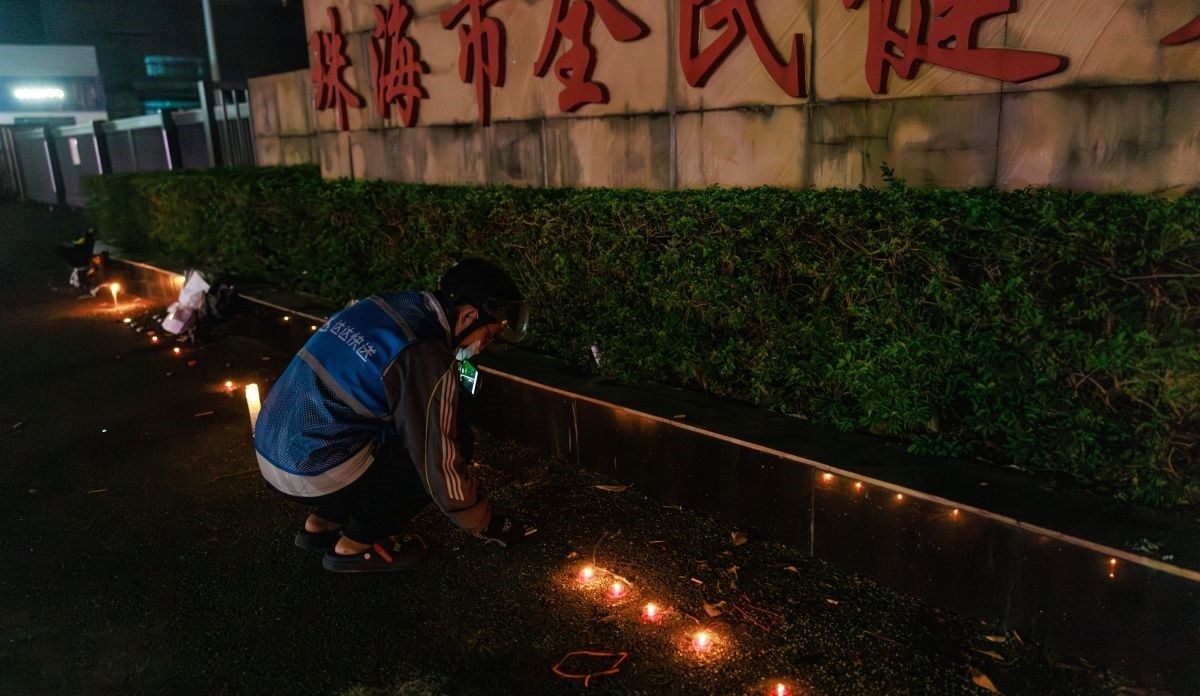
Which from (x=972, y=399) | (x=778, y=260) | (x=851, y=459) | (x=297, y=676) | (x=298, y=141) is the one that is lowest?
(x=297, y=676)

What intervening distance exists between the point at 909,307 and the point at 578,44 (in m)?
3.57

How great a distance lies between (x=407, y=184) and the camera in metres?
7.94

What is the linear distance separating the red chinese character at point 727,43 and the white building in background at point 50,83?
120ft

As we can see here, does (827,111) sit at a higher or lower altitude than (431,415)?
higher

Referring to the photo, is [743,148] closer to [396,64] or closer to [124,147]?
[396,64]

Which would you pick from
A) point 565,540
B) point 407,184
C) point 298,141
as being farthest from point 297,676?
point 298,141

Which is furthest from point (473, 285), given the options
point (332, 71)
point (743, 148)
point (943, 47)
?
point (332, 71)

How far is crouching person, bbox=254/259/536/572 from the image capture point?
3414 millimetres

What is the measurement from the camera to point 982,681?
3.03 metres

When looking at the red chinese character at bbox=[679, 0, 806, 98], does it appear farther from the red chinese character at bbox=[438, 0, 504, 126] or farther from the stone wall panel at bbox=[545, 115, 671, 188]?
the red chinese character at bbox=[438, 0, 504, 126]

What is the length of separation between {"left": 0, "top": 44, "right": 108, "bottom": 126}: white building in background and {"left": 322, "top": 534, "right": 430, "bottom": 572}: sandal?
37557 mm

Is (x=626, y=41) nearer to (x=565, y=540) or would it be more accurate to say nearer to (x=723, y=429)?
(x=723, y=429)

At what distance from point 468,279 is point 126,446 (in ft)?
12.4

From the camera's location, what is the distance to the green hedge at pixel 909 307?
3.21 meters
